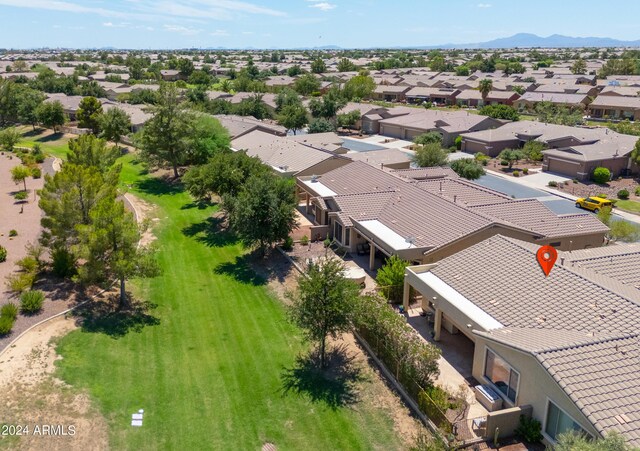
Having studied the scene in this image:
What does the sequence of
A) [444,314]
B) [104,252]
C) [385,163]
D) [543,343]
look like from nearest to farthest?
[543,343] → [444,314] → [104,252] → [385,163]

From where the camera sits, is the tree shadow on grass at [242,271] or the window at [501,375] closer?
the window at [501,375]

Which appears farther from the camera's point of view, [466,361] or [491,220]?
[491,220]

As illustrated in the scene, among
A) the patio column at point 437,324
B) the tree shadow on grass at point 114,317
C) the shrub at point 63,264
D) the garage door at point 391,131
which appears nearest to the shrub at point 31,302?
the tree shadow on grass at point 114,317

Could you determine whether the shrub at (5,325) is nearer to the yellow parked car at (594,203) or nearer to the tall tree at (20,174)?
the tall tree at (20,174)

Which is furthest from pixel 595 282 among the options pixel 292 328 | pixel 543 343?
pixel 292 328

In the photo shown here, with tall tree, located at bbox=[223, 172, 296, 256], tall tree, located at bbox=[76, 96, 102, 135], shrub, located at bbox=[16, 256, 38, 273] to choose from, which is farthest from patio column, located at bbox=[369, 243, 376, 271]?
tall tree, located at bbox=[76, 96, 102, 135]

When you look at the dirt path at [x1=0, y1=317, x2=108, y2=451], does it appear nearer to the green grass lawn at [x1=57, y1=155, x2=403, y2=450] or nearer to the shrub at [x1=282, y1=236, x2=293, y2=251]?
the green grass lawn at [x1=57, y1=155, x2=403, y2=450]

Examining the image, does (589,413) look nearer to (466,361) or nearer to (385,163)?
(466,361)
